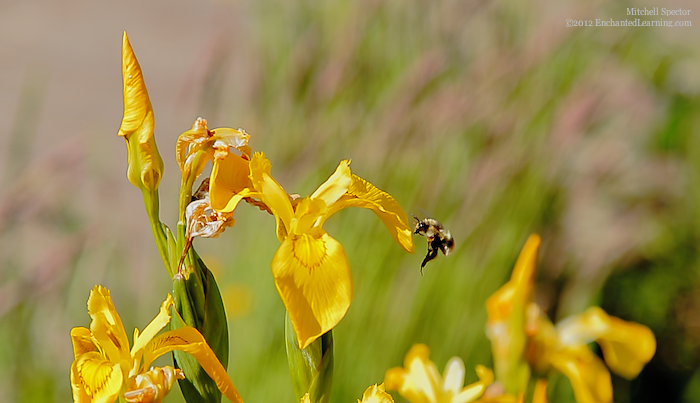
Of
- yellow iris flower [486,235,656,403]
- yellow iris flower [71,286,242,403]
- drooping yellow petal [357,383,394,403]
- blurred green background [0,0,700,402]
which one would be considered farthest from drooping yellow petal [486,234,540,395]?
blurred green background [0,0,700,402]

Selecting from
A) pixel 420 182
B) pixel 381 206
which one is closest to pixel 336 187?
pixel 381 206

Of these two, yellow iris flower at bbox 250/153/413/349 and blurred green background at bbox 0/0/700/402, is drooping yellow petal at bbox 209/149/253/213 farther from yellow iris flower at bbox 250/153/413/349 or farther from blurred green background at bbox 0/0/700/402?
blurred green background at bbox 0/0/700/402

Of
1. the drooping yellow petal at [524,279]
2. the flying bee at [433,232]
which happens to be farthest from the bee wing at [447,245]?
the drooping yellow petal at [524,279]

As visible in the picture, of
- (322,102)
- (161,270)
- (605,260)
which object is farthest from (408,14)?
(161,270)

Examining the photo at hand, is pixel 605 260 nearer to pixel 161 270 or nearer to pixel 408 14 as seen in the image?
pixel 408 14

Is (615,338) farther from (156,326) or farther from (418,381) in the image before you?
(156,326)
